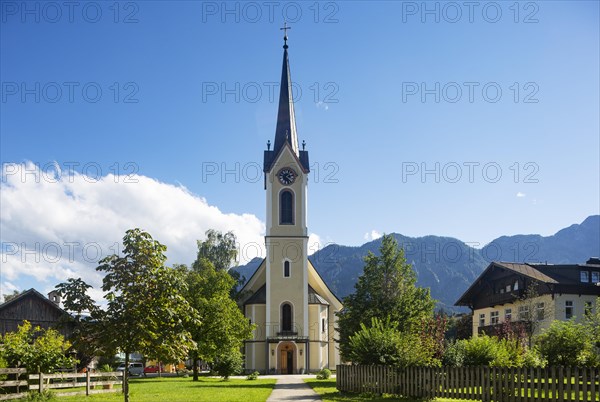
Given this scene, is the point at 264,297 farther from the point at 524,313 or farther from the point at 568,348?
the point at 568,348

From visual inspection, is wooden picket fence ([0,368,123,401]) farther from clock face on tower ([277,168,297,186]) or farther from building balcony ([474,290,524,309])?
building balcony ([474,290,524,309])

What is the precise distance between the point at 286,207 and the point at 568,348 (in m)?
37.7

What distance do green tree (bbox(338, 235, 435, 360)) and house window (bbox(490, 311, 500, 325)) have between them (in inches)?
622

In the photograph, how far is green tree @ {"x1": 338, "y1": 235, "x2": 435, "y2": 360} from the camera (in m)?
38.5

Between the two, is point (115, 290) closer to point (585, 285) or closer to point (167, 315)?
point (167, 315)

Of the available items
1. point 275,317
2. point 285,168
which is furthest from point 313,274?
point 285,168

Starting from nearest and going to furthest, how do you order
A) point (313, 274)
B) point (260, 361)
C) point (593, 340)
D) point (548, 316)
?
point (593, 340)
point (548, 316)
point (260, 361)
point (313, 274)

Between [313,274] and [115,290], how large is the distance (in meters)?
46.6

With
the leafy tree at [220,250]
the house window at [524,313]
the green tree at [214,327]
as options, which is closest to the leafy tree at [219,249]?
the leafy tree at [220,250]

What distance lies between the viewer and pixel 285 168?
58.4 m

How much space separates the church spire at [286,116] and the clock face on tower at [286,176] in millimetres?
2005

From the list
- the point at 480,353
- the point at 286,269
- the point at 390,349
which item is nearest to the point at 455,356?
the point at 480,353

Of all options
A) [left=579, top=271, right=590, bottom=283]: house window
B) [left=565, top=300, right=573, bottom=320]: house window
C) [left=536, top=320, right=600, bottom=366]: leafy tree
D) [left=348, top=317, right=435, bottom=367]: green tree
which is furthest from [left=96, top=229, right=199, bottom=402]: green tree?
[left=579, top=271, right=590, bottom=283]: house window

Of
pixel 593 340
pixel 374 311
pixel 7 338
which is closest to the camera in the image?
pixel 7 338
